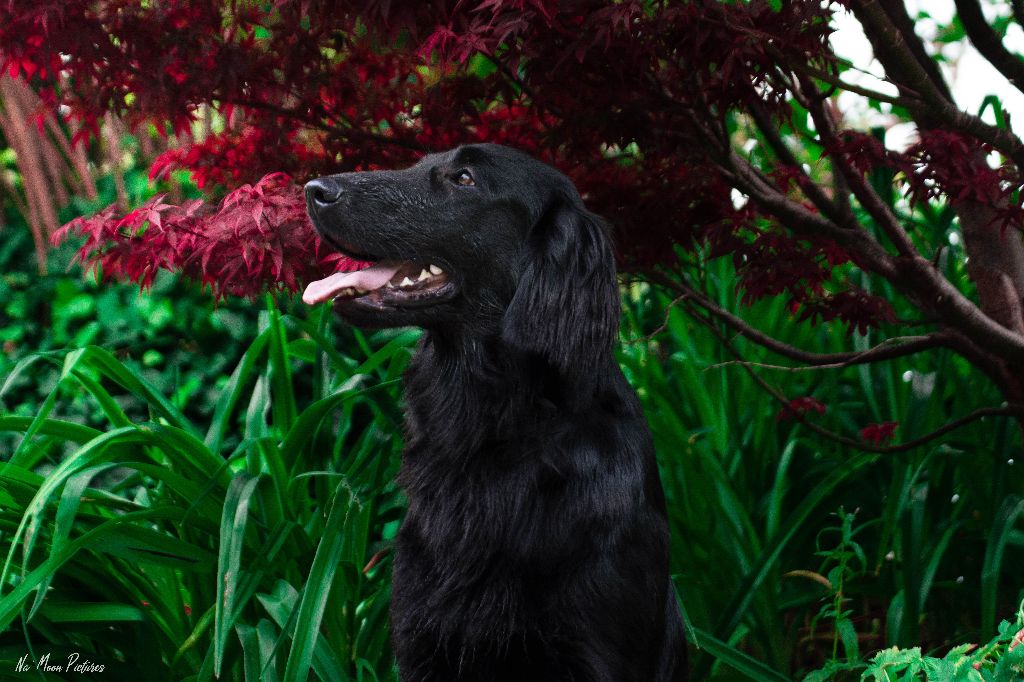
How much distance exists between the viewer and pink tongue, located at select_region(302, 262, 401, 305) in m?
2.04

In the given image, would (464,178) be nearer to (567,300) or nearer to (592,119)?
(567,300)

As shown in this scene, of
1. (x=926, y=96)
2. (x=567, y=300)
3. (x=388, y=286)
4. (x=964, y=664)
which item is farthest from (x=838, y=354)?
(x=964, y=664)

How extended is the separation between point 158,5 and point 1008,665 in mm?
2283

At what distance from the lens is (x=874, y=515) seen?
3.50 metres

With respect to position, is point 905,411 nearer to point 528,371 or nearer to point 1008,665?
point 528,371

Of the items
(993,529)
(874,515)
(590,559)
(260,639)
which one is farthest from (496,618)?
(874,515)

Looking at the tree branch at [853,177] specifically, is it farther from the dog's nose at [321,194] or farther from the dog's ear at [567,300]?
the dog's nose at [321,194]

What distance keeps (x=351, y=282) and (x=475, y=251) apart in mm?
252

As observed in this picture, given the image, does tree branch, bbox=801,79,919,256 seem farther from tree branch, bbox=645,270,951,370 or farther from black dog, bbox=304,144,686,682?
black dog, bbox=304,144,686,682

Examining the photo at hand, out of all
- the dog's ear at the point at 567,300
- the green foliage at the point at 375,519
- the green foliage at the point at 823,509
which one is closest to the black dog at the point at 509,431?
the dog's ear at the point at 567,300

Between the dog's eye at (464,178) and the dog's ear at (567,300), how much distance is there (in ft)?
0.57

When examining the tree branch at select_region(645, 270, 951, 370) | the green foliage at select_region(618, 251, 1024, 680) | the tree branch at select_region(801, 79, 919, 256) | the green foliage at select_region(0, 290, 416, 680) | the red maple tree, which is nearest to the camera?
the red maple tree

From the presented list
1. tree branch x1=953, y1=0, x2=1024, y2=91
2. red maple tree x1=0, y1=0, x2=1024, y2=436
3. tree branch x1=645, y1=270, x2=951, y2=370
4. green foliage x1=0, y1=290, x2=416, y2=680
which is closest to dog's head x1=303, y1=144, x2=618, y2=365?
red maple tree x1=0, y1=0, x2=1024, y2=436

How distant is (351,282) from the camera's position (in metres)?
2.09
